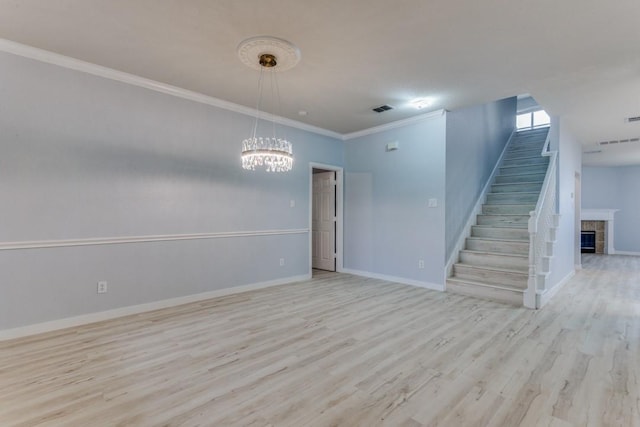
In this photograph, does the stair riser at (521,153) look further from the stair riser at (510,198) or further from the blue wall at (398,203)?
the blue wall at (398,203)

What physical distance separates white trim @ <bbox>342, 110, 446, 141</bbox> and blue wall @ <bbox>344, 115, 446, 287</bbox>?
0.17 ft

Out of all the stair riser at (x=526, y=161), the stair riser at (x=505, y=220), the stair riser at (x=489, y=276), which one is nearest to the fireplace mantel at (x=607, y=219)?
the stair riser at (x=526, y=161)

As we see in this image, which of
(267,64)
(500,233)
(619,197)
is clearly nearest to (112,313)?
(267,64)

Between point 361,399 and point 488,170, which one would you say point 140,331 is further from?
point 488,170

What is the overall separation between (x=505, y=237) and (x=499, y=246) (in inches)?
12.8

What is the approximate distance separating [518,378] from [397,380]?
0.91 metres

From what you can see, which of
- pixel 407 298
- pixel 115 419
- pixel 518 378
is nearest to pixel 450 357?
pixel 518 378

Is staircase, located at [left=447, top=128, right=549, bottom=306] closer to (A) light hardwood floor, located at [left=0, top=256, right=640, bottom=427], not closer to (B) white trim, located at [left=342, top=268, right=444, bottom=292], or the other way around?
(B) white trim, located at [left=342, top=268, right=444, bottom=292]

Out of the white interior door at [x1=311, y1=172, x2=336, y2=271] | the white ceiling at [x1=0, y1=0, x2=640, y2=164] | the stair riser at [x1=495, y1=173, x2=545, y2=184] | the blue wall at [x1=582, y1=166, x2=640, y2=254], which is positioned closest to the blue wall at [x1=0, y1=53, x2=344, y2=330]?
the white ceiling at [x1=0, y1=0, x2=640, y2=164]

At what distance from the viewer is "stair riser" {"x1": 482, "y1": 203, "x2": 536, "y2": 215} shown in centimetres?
543

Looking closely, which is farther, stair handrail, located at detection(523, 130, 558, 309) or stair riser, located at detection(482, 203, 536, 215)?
stair riser, located at detection(482, 203, 536, 215)

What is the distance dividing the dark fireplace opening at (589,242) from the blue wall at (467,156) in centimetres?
506

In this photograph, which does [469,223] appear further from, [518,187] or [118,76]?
[118,76]

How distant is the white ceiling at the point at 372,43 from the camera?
234 cm
